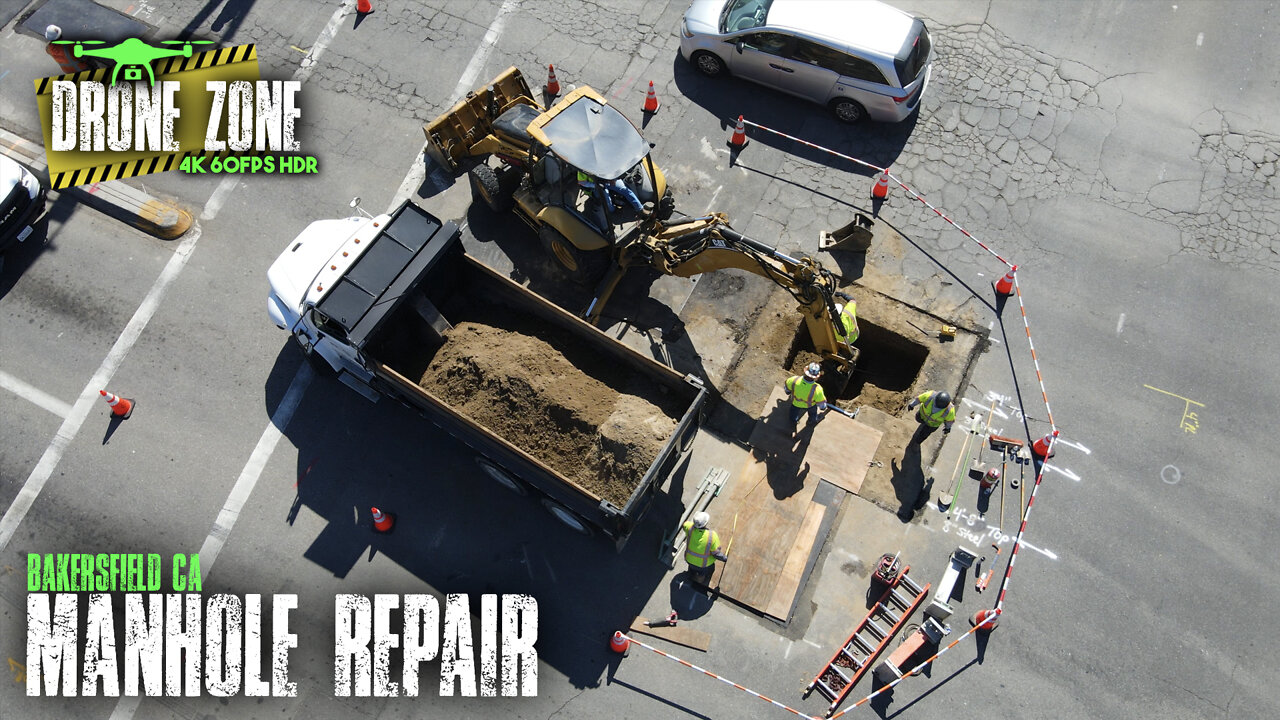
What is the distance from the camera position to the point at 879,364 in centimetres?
1280

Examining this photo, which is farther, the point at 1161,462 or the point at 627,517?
the point at 1161,462

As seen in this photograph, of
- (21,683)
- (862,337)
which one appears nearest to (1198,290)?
(862,337)

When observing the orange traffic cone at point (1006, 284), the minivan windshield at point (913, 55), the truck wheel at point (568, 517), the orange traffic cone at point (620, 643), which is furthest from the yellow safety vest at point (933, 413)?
the minivan windshield at point (913, 55)

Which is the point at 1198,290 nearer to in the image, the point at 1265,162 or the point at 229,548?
the point at 1265,162

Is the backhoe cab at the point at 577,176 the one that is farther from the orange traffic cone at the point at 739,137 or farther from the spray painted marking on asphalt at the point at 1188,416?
the spray painted marking on asphalt at the point at 1188,416

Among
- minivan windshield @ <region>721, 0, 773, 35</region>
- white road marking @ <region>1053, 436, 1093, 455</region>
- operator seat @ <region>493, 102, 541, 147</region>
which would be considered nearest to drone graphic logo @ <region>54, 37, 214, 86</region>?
operator seat @ <region>493, 102, 541, 147</region>

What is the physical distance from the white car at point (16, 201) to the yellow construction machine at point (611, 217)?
303 inches

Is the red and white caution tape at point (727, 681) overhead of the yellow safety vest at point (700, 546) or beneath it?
beneath

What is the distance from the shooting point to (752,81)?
14703 millimetres

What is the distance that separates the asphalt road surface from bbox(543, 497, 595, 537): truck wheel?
431 mm

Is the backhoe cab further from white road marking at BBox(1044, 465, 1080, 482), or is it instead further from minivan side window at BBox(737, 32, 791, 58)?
white road marking at BBox(1044, 465, 1080, 482)

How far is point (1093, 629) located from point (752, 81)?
1077 centimetres

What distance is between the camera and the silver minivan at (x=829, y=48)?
43.7 ft

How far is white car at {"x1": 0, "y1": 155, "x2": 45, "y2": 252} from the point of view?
12.6 m
